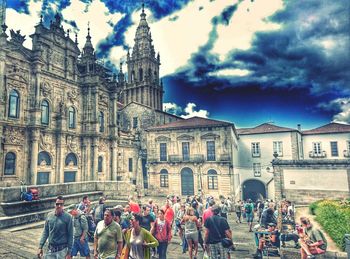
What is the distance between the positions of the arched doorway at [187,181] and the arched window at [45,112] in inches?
672

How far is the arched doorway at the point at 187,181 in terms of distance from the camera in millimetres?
31969

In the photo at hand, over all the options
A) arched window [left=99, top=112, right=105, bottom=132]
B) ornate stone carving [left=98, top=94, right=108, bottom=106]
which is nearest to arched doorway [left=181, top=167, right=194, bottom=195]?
arched window [left=99, top=112, right=105, bottom=132]

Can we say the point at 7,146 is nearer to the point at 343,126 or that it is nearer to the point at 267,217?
the point at 267,217

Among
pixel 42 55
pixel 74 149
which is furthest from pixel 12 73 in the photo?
pixel 74 149

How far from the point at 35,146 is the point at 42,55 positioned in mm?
8752

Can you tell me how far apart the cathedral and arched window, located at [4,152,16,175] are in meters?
0.08

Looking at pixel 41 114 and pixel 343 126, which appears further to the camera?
pixel 343 126

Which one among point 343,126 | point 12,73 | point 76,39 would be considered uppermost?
point 76,39

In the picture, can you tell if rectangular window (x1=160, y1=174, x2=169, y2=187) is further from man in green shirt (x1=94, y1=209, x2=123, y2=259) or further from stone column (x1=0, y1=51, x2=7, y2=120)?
man in green shirt (x1=94, y1=209, x2=123, y2=259)

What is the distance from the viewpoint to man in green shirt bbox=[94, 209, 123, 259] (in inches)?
193

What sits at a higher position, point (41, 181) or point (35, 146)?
point (35, 146)

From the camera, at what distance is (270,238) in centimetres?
781

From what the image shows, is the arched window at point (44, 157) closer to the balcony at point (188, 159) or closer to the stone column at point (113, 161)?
the stone column at point (113, 161)

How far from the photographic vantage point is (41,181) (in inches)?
874
